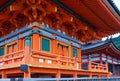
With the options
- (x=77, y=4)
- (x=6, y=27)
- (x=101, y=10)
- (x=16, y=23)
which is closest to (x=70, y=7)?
(x=77, y=4)

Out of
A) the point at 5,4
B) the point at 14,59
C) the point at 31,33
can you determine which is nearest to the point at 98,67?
the point at 31,33

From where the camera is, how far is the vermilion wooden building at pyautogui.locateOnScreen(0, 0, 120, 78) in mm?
8469

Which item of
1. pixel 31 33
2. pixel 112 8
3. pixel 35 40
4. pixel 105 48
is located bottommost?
pixel 35 40

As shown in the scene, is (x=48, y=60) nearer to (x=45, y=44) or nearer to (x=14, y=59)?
(x=45, y=44)

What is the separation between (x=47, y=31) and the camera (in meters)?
10.3

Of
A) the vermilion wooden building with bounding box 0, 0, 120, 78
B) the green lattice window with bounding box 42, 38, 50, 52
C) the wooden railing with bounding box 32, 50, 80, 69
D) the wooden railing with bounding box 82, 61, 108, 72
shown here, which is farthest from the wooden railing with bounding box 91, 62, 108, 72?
the green lattice window with bounding box 42, 38, 50, 52

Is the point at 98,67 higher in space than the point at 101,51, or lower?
lower

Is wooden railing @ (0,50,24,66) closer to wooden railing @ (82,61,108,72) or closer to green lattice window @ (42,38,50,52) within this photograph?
green lattice window @ (42,38,50,52)

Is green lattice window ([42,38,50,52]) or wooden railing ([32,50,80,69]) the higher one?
green lattice window ([42,38,50,52])

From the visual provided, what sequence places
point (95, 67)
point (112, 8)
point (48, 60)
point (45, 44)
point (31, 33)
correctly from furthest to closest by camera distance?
1. point (95, 67)
2. point (112, 8)
3. point (45, 44)
4. point (31, 33)
5. point (48, 60)

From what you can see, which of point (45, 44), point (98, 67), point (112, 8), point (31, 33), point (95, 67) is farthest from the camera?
point (98, 67)

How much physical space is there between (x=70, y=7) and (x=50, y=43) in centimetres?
221

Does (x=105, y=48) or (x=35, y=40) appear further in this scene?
(x=105, y=48)

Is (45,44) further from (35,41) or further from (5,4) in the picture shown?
(5,4)
